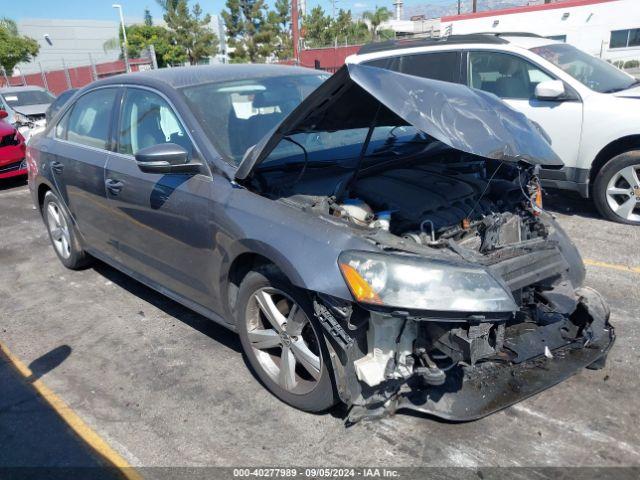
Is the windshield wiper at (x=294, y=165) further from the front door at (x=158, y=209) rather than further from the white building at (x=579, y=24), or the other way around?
the white building at (x=579, y=24)

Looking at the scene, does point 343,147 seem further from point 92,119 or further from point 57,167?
point 57,167

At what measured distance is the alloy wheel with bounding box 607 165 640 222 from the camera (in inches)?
225

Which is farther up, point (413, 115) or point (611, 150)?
Result: point (413, 115)

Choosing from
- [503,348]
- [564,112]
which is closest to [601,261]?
[564,112]

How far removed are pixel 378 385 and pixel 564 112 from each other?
4.61 meters

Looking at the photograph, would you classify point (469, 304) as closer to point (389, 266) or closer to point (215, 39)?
point (389, 266)

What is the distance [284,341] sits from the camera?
298 cm

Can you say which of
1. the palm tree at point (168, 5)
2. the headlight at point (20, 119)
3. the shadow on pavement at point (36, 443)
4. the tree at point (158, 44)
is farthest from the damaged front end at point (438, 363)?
the palm tree at point (168, 5)

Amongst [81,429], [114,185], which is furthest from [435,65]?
[81,429]

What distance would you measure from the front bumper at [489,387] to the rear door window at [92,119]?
120 inches

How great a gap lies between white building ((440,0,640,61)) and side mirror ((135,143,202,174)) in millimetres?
35002

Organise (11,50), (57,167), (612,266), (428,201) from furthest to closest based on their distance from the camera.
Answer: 1. (11,50)
2. (57,167)
3. (612,266)
4. (428,201)

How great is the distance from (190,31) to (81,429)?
164 ft

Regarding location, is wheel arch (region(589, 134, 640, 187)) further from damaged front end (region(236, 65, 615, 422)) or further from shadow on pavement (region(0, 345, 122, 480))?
shadow on pavement (region(0, 345, 122, 480))
